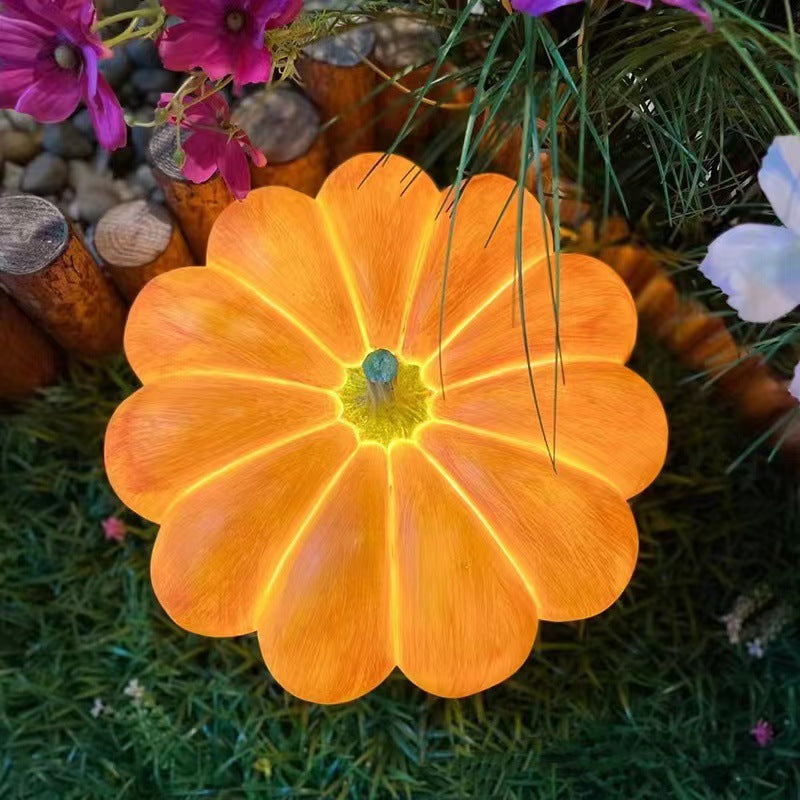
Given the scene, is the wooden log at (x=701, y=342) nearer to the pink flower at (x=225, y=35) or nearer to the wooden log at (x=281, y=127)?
the wooden log at (x=281, y=127)

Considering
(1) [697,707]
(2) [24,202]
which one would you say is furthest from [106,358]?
(1) [697,707]

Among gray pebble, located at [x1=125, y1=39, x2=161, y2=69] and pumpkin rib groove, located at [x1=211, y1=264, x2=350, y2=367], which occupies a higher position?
gray pebble, located at [x1=125, y1=39, x2=161, y2=69]

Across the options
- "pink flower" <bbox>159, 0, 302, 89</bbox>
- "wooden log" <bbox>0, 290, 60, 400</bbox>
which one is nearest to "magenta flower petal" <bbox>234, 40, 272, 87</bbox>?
"pink flower" <bbox>159, 0, 302, 89</bbox>

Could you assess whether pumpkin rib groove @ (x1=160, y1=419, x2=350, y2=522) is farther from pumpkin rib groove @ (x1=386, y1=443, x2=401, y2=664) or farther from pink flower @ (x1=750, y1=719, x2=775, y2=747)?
pink flower @ (x1=750, y1=719, x2=775, y2=747)

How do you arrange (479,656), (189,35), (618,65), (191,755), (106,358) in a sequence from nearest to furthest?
(189,35) < (618,65) < (479,656) < (191,755) < (106,358)

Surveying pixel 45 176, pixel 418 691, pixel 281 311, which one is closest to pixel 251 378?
pixel 281 311

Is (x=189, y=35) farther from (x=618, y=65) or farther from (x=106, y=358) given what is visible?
(x=106, y=358)

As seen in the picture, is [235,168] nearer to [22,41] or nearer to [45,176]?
[22,41]
